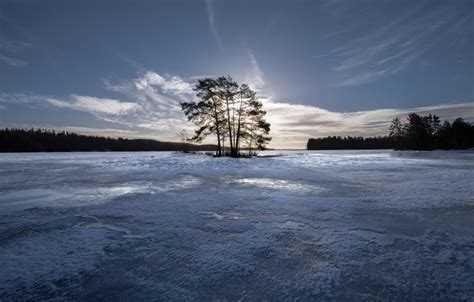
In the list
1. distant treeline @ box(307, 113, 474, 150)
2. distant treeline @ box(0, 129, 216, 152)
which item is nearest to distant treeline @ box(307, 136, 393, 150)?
distant treeline @ box(307, 113, 474, 150)

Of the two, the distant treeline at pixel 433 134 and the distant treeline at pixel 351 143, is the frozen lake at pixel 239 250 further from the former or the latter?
the distant treeline at pixel 351 143

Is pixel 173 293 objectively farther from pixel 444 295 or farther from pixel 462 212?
Result: pixel 462 212

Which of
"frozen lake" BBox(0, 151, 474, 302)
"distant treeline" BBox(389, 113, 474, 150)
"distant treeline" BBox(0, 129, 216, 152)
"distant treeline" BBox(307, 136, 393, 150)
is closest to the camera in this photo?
"frozen lake" BBox(0, 151, 474, 302)

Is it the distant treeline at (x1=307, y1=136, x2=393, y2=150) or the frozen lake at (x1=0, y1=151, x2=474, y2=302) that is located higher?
the distant treeline at (x1=307, y1=136, x2=393, y2=150)

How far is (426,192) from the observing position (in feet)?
19.0

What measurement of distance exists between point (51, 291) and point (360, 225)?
3642 mm

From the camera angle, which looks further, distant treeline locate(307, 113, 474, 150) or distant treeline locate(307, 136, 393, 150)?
distant treeline locate(307, 136, 393, 150)

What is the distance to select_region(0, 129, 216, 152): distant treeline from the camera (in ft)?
267

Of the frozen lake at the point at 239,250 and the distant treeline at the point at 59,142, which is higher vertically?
the distant treeline at the point at 59,142

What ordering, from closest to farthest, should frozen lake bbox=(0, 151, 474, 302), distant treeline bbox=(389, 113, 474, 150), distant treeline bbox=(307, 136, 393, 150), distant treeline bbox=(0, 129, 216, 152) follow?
1. frozen lake bbox=(0, 151, 474, 302)
2. distant treeline bbox=(389, 113, 474, 150)
3. distant treeline bbox=(0, 129, 216, 152)
4. distant treeline bbox=(307, 136, 393, 150)

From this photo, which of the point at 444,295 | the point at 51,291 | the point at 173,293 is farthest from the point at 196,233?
the point at 444,295

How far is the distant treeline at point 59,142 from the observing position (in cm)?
8150

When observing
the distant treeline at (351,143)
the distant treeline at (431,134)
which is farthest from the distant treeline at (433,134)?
the distant treeline at (351,143)

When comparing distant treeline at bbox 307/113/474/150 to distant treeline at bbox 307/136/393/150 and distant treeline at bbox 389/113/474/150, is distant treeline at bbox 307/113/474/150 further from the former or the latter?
distant treeline at bbox 307/136/393/150
